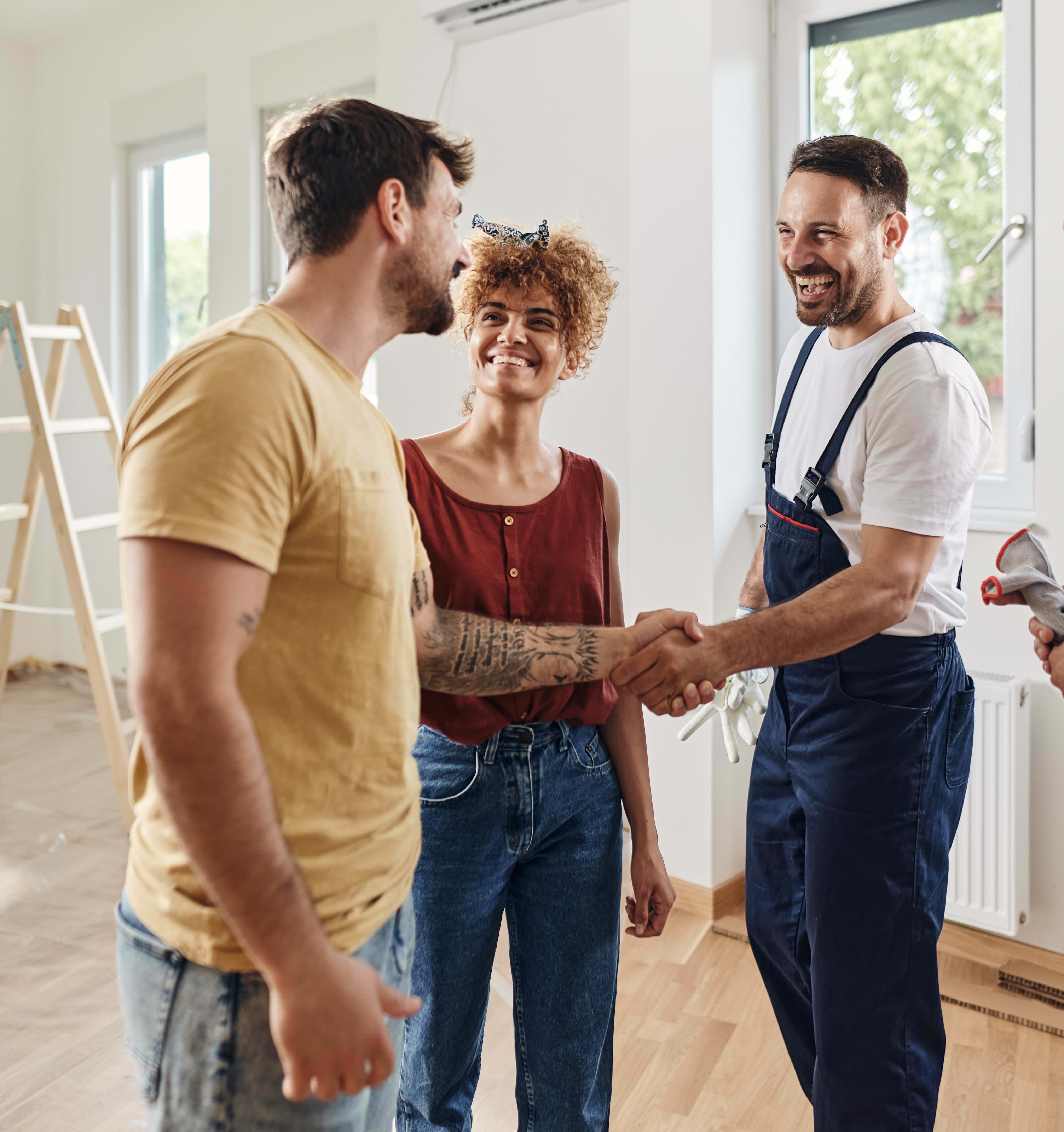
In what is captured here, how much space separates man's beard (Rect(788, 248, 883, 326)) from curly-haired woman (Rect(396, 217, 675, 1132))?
391 millimetres

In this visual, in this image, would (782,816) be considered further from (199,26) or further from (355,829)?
(199,26)

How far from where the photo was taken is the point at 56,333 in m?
3.23

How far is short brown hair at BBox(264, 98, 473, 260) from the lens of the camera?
0.92m

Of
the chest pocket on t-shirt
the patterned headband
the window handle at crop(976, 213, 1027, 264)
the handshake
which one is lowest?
the handshake

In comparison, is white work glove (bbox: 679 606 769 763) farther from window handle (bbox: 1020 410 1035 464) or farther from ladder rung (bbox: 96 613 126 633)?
ladder rung (bbox: 96 613 126 633)

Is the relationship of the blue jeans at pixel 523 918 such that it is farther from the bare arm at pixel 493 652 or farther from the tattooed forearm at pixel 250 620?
the tattooed forearm at pixel 250 620

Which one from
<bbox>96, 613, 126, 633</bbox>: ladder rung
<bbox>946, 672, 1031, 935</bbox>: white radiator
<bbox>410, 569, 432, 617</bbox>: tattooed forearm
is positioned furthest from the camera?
<bbox>96, 613, 126, 633</bbox>: ladder rung

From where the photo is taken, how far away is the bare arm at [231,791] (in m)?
0.71

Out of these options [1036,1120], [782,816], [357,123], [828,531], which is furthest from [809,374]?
[1036,1120]

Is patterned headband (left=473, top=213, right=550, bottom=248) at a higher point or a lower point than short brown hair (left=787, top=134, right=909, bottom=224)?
lower

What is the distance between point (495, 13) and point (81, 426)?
1762 mm

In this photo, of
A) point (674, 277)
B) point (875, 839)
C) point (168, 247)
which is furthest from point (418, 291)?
point (168, 247)

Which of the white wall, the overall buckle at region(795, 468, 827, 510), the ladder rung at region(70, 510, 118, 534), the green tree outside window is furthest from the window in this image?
the overall buckle at region(795, 468, 827, 510)

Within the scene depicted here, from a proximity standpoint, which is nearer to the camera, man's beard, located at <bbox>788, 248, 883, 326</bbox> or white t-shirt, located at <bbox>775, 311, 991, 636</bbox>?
white t-shirt, located at <bbox>775, 311, 991, 636</bbox>
